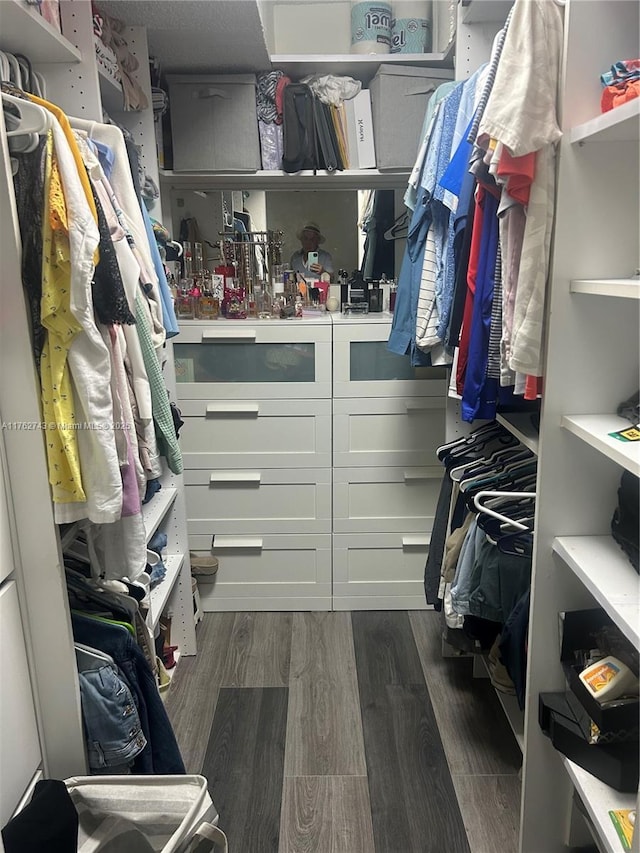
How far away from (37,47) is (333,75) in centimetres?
134

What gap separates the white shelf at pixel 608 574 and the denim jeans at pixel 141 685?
3.06ft

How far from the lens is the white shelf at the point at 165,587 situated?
1.92 metres

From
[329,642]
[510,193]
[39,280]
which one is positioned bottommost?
[329,642]

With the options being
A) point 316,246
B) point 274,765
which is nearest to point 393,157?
point 316,246

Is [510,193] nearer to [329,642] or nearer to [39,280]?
[39,280]

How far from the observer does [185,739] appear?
6.22ft

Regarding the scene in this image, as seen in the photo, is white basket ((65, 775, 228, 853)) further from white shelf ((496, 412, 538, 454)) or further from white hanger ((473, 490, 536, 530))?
white shelf ((496, 412, 538, 454))

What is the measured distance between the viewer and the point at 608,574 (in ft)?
3.72

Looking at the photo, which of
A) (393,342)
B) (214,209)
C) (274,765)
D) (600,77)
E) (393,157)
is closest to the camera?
(600,77)

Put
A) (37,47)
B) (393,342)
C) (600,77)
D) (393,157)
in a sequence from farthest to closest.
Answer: (393,157), (393,342), (37,47), (600,77)

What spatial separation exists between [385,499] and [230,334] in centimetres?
87

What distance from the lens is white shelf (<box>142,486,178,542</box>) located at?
1866mm

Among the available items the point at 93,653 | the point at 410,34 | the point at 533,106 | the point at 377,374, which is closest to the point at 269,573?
the point at 377,374

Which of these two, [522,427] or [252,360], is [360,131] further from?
[522,427]
